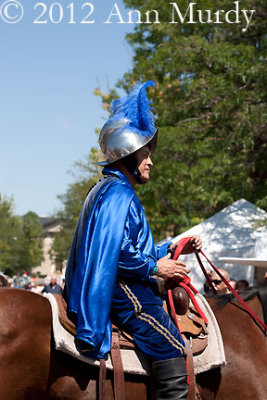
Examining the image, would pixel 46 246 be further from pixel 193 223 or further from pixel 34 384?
pixel 34 384

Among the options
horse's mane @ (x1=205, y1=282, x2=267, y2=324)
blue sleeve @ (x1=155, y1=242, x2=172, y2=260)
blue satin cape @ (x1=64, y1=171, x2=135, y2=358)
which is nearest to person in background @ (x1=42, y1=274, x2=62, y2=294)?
horse's mane @ (x1=205, y1=282, x2=267, y2=324)

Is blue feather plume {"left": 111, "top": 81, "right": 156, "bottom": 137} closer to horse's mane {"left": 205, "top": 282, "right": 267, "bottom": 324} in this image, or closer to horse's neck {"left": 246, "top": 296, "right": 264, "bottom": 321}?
horse's mane {"left": 205, "top": 282, "right": 267, "bottom": 324}

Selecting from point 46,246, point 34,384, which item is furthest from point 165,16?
point 46,246

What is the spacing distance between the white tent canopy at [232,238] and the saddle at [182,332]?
7955mm

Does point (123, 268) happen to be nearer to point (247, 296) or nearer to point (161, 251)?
point (161, 251)

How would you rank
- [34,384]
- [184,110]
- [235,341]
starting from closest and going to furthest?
[34,384], [235,341], [184,110]

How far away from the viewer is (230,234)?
40.7 feet

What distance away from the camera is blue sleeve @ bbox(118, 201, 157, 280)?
3426 mm

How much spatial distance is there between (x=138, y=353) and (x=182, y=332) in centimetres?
40

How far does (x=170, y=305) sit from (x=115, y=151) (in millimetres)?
1218

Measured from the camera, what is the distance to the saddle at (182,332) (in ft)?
11.2

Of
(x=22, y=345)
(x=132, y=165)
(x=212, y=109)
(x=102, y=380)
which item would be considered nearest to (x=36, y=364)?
(x=22, y=345)

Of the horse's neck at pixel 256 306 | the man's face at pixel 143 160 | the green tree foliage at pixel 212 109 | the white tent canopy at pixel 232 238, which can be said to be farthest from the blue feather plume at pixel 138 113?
the white tent canopy at pixel 232 238

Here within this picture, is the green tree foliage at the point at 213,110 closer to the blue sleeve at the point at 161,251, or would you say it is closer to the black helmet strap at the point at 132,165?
the blue sleeve at the point at 161,251
